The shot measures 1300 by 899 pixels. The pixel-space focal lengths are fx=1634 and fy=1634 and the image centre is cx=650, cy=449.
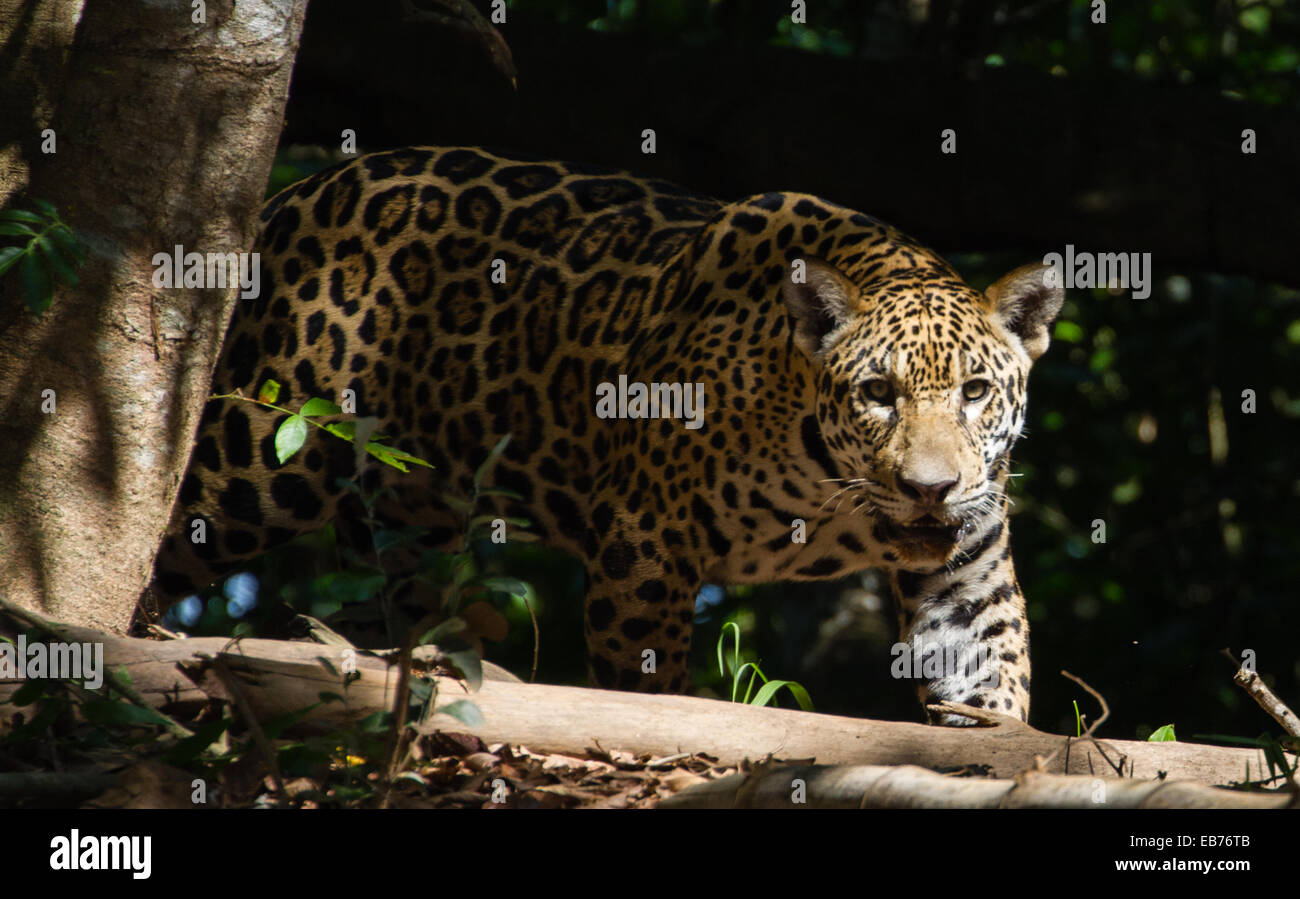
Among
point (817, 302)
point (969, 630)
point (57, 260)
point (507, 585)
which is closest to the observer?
point (507, 585)

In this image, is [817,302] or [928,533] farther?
[817,302]

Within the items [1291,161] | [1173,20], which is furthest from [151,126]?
[1173,20]

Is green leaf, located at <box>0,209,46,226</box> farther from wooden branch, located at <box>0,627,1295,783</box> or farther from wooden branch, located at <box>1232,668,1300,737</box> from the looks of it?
wooden branch, located at <box>1232,668,1300,737</box>

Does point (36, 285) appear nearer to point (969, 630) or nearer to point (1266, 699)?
point (1266, 699)

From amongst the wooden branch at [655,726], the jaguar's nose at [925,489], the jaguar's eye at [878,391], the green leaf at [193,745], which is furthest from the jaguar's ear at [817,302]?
the green leaf at [193,745]

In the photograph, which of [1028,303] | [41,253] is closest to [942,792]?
[41,253]

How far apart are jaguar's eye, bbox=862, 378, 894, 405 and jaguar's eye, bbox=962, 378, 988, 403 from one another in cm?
26

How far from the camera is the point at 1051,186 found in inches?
335

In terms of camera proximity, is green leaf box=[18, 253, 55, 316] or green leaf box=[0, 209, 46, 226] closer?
green leaf box=[18, 253, 55, 316]

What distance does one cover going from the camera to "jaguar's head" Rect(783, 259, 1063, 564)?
548cm

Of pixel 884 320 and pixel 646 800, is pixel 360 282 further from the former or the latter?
pixel 646 800

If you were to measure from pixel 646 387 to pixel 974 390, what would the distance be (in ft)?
4.25

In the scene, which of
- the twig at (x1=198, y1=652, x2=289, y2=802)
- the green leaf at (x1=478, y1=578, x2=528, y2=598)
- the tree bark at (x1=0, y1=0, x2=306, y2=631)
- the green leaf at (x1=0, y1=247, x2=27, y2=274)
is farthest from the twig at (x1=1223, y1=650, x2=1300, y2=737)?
the green leaf at (x1=0, y1=247, x2=27, y2=274)

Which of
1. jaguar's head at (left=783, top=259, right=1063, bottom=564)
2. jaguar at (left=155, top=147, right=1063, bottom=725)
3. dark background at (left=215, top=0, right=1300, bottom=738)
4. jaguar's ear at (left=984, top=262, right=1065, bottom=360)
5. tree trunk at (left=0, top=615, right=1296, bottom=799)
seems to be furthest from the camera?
dark background at (left=215, top=0, right=1300, bottom=738)
